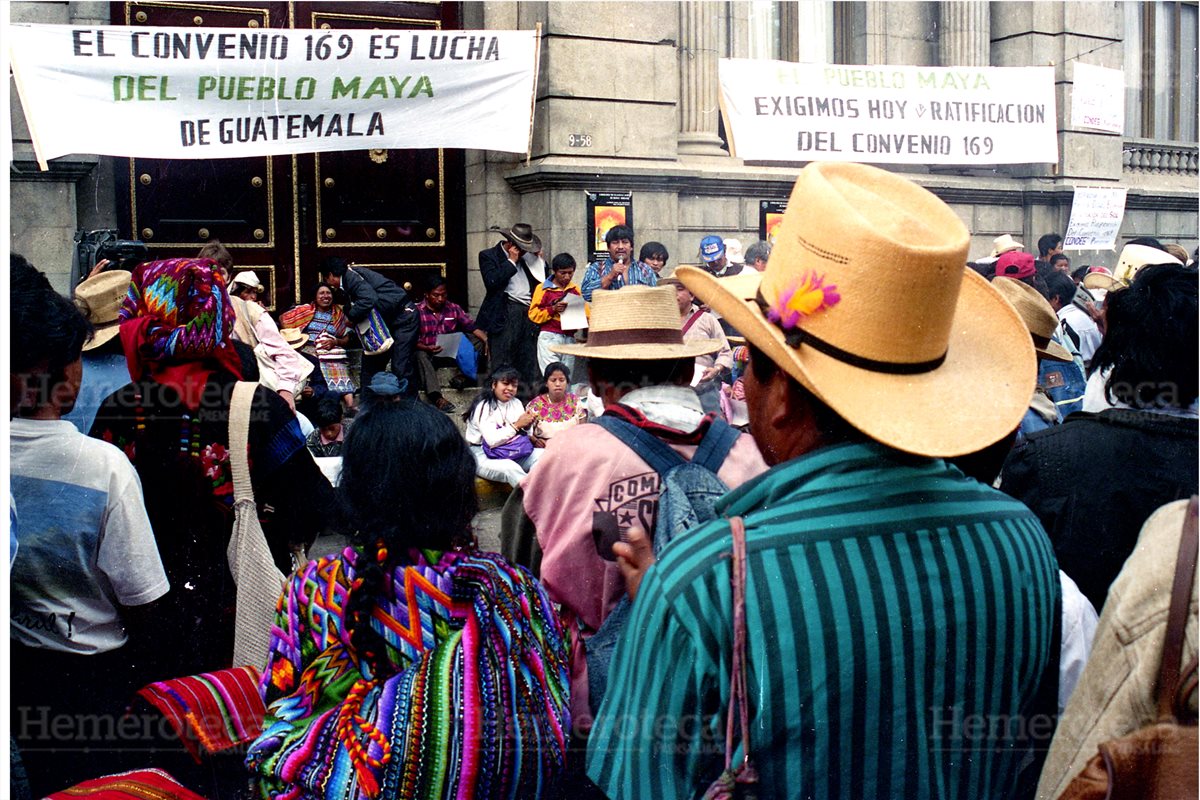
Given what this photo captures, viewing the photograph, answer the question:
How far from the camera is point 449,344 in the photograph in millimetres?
10641

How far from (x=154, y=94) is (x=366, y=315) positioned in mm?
2290

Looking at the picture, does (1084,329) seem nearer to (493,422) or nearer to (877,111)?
(493,422)

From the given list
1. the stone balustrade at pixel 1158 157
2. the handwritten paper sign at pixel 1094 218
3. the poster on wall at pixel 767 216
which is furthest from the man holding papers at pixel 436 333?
the stone balustrade at pixel 1158 157

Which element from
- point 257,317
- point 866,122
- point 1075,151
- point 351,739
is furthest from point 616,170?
point 351,739

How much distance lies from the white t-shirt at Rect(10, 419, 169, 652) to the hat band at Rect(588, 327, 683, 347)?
150 cm

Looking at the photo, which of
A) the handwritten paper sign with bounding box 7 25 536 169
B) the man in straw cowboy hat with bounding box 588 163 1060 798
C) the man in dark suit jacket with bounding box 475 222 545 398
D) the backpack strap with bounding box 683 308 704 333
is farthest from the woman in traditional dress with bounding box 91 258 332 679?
the man in dark suit jacket with bounding box 475 222 545 398

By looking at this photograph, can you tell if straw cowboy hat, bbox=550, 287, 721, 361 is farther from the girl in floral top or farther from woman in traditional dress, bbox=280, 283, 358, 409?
woman in traditional dress, bbox=280, 283, 358, 409

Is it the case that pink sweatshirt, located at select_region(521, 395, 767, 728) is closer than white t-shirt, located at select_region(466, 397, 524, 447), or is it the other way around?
pink sweatshirt, located at select_region(521, 395, 767, 728)

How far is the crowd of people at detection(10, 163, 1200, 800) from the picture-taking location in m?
1.83

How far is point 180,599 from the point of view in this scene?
3.64 m

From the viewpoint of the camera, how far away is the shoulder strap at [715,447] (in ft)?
10.5

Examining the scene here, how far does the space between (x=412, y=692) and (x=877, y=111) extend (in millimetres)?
10229

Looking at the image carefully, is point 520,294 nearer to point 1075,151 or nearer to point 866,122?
point 866,122

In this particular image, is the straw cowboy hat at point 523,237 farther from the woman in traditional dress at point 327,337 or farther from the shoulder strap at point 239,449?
the shoulder strap at point 239,449
